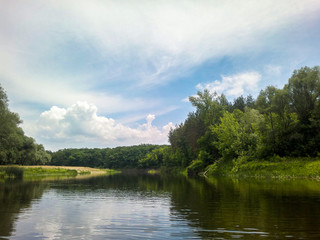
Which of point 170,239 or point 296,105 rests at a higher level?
point 296,105

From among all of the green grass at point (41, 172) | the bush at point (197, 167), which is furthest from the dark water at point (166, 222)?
the bush at point (197, 167)

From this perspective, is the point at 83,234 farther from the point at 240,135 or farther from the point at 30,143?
the point at 30,143

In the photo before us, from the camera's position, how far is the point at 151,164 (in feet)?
577

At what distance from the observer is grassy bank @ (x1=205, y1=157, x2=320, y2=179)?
43.8 meters

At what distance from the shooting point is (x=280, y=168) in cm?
4916

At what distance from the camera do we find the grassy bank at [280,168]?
43812 millimetres

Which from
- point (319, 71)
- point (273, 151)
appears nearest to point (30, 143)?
point (273, 151)

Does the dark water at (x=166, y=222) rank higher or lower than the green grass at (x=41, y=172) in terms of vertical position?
higher

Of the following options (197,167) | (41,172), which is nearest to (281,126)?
(197,167)

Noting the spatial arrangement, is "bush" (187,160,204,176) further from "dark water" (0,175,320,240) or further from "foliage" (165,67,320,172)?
"dark water" (0,175,320,240)

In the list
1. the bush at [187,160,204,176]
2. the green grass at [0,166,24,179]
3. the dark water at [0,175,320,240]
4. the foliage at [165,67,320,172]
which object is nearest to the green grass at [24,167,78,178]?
the green grass at [0,166,24,179]

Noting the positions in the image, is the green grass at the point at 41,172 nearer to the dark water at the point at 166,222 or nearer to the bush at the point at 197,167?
the bush at the point at 197,167

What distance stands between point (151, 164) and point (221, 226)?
167063 mm

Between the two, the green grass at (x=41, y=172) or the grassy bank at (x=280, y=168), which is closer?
the grassy bank at (x=280, y=168)
